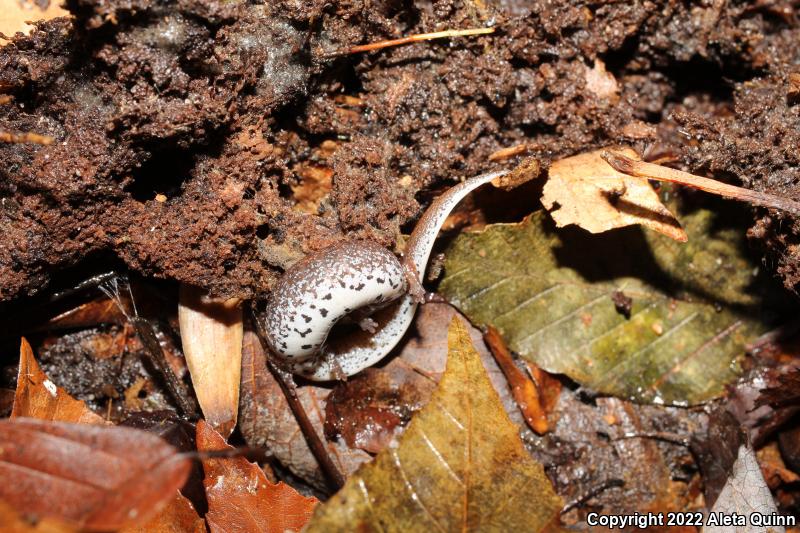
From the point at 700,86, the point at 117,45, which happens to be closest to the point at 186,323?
the point at 117,45

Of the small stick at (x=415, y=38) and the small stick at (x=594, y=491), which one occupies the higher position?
the small stick at (x=415, y=38)

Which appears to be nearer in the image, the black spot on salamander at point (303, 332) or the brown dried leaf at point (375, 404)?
the black spot on salamander at point (303, 332)

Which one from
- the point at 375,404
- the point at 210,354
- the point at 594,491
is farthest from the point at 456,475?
the point at 210,354

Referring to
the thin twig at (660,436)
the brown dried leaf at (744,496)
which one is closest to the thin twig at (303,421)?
the thin twig at (660,436)

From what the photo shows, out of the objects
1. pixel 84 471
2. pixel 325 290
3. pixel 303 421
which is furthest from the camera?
pixel 303 421

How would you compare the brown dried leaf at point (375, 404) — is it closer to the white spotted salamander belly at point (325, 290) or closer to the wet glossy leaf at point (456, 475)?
the white spotted salamander belly at point (325, 290)

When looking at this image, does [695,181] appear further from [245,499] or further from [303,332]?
[245,499]

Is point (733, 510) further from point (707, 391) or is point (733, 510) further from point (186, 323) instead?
point (186, 323)
